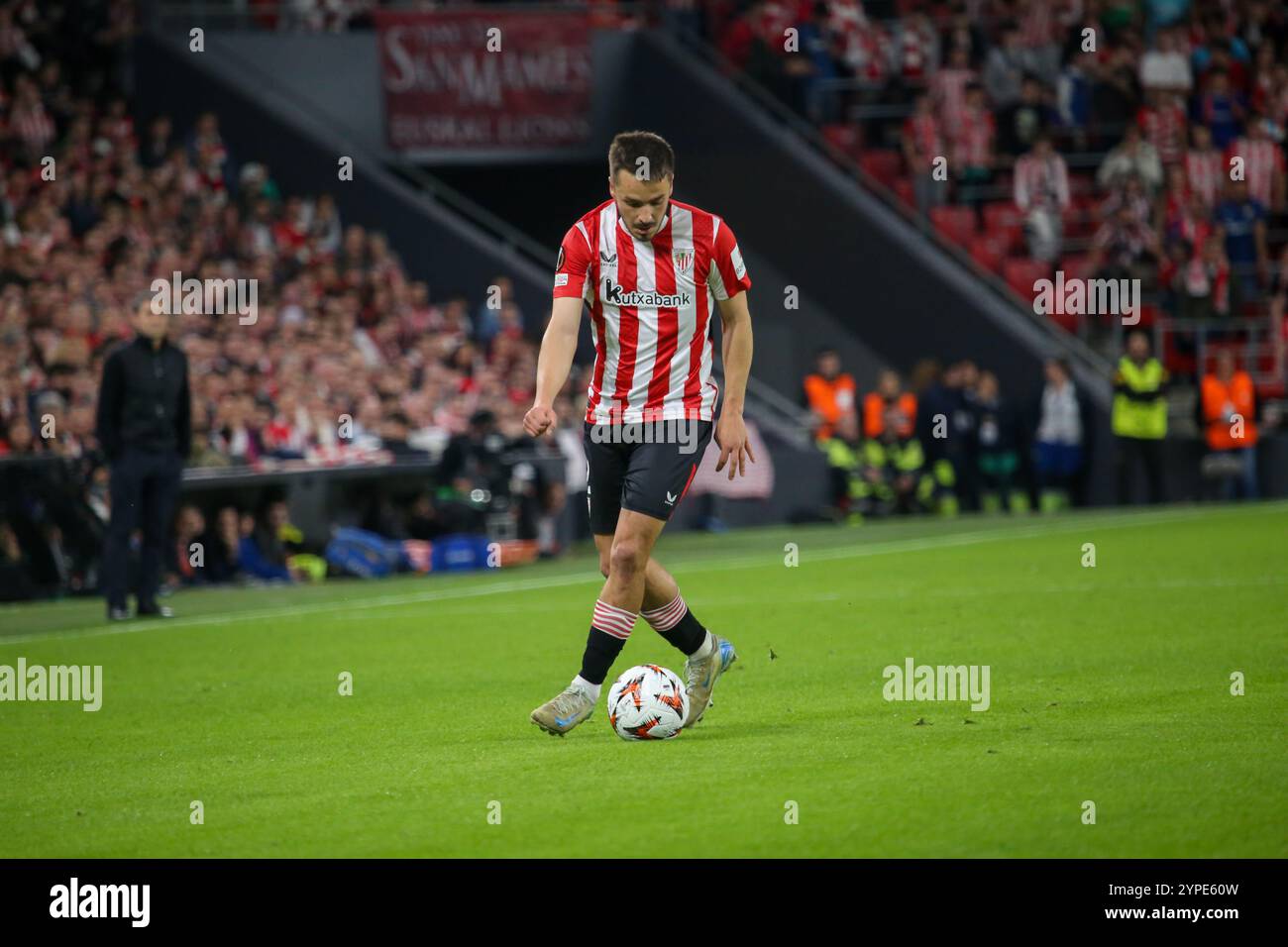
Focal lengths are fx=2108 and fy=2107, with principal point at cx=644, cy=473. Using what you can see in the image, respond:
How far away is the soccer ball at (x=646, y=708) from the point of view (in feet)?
29.2

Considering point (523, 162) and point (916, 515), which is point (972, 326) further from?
point (523, 162)

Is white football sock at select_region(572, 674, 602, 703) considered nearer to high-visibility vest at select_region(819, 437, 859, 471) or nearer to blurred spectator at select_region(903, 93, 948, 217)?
high-visibility vest at select_region(819, 437, 859, 471)

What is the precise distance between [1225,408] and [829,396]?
4.76 metres

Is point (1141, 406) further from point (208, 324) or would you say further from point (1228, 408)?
point (208, 324)

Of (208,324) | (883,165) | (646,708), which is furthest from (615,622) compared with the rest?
(883,165)

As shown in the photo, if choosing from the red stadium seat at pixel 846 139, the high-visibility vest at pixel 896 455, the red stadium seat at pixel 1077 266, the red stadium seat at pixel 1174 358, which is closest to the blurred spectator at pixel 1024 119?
the red stadium seat at pixel 1077 266

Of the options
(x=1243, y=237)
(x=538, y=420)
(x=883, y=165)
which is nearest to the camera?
(x=538, y=420)

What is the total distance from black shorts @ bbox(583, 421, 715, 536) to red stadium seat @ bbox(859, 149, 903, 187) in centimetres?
2126

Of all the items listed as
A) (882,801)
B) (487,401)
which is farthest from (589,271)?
(487,401)

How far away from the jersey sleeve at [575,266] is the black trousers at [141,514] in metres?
7.39

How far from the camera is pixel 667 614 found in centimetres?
933

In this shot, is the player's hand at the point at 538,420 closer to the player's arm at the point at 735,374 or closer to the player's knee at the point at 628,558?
the player's knee at the point at 628,558

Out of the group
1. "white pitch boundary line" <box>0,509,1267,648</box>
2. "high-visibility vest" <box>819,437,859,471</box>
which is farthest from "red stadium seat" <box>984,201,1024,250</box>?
"white pitch boundary line" <box>0,509,1267,648</box>

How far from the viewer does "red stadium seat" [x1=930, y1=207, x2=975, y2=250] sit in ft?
94.7
